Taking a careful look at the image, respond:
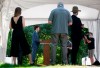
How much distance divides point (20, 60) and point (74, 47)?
5.87 feet

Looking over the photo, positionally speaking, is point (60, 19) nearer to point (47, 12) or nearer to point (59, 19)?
point (59, 19)

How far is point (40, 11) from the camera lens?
17.7 metres

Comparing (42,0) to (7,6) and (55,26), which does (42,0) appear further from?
(55,26)

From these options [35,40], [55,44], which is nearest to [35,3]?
[35,40]

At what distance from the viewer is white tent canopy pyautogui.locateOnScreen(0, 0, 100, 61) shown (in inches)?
588

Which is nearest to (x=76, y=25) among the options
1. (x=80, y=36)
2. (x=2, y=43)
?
(x=80, y=36)

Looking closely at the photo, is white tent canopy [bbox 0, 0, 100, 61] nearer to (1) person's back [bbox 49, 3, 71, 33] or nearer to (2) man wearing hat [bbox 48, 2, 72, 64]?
(2) man wearing hat [bbox 48, 2, 72, 64]

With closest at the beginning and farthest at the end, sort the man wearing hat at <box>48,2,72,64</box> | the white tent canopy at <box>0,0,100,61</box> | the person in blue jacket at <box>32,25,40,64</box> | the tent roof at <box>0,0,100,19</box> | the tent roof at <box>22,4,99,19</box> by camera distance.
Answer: the man wearing hat at <box>48,2,72,64</box>
the white tent canopy at <box>0,0,100,61</box>
the tent roof at <box>0,0,100,19</box>
the person in blue jacket at <box>32,25,40,64</box>
the tent roof at <box>22,4,99,19</box>

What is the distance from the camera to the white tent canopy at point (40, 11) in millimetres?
14938

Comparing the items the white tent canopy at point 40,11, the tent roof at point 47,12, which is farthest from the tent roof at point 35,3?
the tent roof at point 47,12

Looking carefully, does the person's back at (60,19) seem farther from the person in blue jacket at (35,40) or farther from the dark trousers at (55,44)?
the person in blue jacket at (35,40)

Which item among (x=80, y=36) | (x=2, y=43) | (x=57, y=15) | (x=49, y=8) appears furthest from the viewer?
(x=49, y=8)

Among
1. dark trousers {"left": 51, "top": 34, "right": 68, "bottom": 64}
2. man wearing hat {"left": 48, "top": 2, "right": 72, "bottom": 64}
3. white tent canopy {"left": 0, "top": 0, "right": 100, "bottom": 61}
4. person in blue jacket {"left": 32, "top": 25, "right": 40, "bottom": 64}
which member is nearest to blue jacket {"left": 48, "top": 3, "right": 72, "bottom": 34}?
man wearing hat {"left": 48, "top": 2, "right": 72, "bottom": 64}

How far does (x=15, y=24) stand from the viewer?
1182 cm
